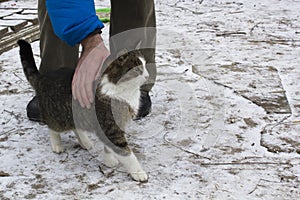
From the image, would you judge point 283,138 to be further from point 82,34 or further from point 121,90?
point 82,34

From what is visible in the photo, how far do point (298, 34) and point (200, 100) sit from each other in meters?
1.80

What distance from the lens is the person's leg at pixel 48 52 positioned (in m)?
2.57

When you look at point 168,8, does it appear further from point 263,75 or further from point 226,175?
point 226,175

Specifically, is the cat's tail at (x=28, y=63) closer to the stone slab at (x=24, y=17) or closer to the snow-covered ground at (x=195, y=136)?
the snow-covered ground at (x=195, y=136)

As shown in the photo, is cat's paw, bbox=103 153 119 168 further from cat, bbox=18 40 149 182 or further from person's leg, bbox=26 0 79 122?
person's leg, bbox=26 0 79 122

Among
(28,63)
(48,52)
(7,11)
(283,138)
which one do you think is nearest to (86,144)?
(28,63)

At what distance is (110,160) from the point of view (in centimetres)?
212

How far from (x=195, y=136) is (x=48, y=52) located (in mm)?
949

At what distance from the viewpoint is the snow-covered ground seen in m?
1.97

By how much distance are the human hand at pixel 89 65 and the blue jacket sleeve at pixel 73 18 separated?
5 cm

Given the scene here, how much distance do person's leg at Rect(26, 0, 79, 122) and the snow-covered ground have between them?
0.30ft

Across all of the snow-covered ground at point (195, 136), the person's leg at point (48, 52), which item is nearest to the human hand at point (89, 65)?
→ the snow-covered ground at point (195, 136)

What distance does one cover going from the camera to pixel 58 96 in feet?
6.95

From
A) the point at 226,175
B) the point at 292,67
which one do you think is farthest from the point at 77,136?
the point at 292,67
